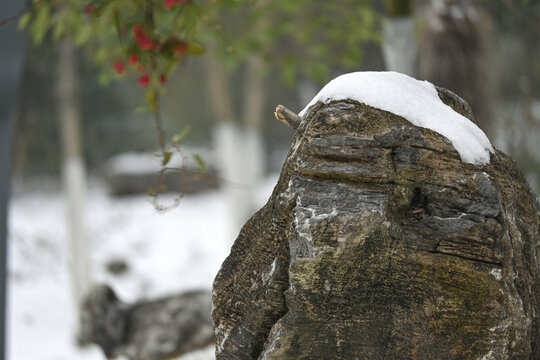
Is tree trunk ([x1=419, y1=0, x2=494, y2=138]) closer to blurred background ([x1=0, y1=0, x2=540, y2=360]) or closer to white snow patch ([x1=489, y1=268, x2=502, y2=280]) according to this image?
blurred background ([x1=0, y1=0, x2=540, y2=360])

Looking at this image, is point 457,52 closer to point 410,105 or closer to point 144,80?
point 144,80

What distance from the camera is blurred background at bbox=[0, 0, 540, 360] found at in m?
5.43

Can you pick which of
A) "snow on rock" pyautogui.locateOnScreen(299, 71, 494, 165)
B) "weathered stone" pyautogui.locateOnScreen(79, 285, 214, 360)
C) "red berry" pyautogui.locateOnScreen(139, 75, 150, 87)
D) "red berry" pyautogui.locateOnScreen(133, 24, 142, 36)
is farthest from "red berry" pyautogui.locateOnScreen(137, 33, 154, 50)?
"weathered stone" pyautogui.locateOnScreen(79, 285, 214, 360)

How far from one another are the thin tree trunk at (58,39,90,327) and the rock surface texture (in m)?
8.24

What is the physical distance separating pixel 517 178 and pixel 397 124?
0.59 metres

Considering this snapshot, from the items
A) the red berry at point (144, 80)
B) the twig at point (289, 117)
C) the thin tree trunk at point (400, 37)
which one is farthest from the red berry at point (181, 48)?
the thin tree trunk at point (400, 37)

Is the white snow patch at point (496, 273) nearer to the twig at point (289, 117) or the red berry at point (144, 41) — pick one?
the twig at point (289, 117)

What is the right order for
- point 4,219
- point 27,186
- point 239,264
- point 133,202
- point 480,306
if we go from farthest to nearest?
point 133,202 < point 27,186 < point 4,219 < point 239,264 < point 480,306

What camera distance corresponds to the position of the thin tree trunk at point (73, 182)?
377 inches

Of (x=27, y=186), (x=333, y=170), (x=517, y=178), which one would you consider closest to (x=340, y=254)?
(x=333, y=170)

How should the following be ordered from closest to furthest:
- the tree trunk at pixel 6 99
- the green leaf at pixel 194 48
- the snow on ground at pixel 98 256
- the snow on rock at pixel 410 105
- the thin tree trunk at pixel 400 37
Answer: the snow on rock at pixel 410 105 → the green leaf at pixel 194 48 → the tree trunk at pixel 6 99 → the thin tree trunk at pixel 400 37 → the snow on ground at pixel 98 256

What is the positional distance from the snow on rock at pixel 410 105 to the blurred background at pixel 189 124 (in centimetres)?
108

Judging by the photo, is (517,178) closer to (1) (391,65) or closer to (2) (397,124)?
(2) (397,124)

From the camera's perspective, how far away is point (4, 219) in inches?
132
